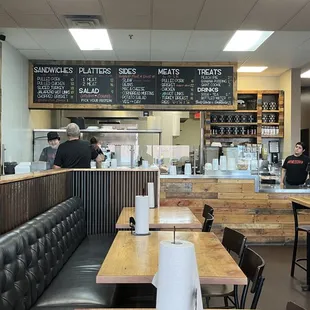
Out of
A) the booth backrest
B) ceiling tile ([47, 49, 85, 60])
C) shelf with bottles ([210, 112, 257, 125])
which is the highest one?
ceiling tile ([47, 49, 85, 60])

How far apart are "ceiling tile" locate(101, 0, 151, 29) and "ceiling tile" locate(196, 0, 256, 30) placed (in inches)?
23.1

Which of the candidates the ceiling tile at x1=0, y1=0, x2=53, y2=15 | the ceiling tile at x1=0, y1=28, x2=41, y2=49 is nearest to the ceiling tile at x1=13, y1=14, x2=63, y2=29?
the ceiling tile at x1=0, y1=0, x2=53, y2=15

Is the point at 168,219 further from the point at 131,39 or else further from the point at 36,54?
the point at 36,54

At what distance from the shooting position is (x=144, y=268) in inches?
79.3

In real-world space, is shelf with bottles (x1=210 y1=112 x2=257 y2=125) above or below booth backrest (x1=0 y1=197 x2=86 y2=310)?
above

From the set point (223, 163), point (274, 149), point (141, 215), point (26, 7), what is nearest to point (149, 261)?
point (141, 215)

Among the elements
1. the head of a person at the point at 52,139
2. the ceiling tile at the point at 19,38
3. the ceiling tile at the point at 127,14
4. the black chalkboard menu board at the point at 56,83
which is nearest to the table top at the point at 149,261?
the ceiling tile at the point at 127,14

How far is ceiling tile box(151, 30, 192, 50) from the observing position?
190 inches

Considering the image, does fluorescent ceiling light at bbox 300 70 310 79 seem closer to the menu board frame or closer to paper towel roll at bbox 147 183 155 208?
the menu board frame

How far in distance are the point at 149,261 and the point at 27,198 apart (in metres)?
1.13

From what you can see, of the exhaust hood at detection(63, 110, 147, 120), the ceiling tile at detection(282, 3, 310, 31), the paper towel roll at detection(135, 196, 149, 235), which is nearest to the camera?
the paper towel roll at detection(135, 196, 149, 235)

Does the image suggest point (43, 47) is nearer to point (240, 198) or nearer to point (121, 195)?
point (121, 195)

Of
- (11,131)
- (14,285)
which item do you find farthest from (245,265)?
(11,131)

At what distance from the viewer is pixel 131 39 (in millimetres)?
5133
